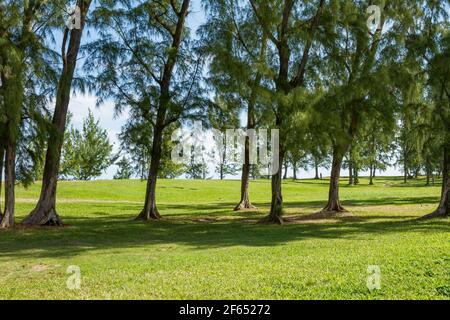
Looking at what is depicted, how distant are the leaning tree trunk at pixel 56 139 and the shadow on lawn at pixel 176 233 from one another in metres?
1.20

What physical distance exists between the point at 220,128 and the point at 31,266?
1482 centimetres

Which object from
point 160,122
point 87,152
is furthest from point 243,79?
point 87,152

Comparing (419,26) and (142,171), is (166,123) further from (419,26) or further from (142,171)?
(419,26)

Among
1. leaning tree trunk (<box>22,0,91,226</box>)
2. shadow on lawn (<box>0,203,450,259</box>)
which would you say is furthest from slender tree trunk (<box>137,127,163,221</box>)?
leaning tree trunk (<box>22,0,91,226</box>)

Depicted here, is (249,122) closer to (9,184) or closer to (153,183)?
(153,183)

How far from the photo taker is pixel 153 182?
83.8 ft

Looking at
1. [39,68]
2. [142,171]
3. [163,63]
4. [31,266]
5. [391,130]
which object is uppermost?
[163,63]

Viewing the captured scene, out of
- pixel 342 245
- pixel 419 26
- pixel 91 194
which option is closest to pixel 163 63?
pixel 419 26

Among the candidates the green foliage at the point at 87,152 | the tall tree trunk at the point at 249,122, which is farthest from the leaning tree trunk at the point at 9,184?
the green foliage at the point at 87,152

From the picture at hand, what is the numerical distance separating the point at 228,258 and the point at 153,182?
1440 centimetres

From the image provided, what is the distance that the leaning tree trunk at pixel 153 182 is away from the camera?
24.6 meters

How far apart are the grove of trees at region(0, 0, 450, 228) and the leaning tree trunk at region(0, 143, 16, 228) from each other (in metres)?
0.04

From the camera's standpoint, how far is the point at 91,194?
40188mm

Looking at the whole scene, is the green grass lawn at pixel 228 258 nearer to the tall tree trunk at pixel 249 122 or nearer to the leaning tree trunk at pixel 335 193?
the leaning tree trunk at pixel 335 193
